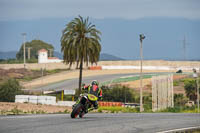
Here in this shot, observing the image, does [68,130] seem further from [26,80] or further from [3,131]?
[26,80]

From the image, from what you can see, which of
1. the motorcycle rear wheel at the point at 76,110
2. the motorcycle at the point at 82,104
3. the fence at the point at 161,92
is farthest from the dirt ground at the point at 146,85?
the motorcycle rear wheel at the point at 76,110

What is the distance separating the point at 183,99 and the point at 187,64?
6638 centimetres

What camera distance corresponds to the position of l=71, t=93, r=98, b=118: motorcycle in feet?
59.2

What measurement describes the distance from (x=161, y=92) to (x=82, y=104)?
86.3 ft

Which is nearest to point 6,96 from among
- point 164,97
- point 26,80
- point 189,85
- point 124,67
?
point 164,97

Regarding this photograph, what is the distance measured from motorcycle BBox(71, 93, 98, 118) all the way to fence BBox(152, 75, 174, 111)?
24.9 m

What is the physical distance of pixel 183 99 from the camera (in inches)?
2339

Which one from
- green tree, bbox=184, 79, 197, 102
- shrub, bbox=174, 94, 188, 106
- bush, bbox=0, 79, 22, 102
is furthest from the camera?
green tree, bbox=184, 79, 197, 102

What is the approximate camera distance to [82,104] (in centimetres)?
1811

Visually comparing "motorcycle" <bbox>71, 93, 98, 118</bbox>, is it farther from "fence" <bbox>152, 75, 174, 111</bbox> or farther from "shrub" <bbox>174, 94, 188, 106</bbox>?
"shrub" <bbox>174, 94, 188, 106</bbox>

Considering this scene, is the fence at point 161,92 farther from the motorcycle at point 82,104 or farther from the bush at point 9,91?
the motorcycle at point 82,104

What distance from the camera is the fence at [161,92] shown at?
43188 millimetres

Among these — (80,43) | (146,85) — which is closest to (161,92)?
(80,43)

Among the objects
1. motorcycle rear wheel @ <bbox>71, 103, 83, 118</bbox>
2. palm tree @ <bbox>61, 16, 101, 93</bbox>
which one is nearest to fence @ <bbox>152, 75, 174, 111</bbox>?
palm tree @ <bbox>61, 16, 101, 93</bbox>
